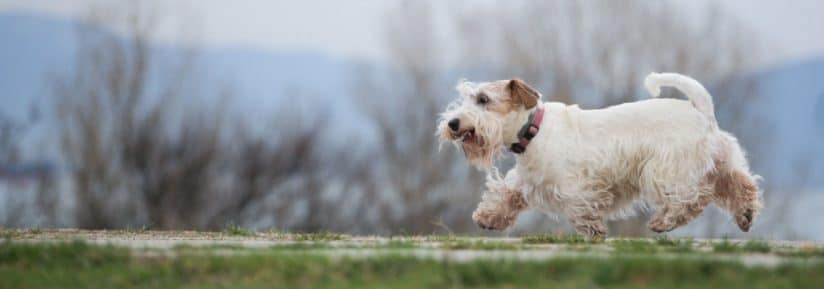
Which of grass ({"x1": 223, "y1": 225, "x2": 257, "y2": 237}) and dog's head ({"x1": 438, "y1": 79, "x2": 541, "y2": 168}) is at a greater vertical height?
dog's head ({"x1": 438, "y1": 79, "x2": 541, "y2": 168})

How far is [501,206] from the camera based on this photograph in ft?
36.6

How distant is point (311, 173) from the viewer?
123 ft

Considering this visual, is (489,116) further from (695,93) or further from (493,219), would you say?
(695,93)

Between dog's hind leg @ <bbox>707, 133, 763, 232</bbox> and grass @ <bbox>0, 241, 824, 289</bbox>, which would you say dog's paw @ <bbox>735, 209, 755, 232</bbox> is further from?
grass @ <bbox>0, 241, 824, 289</bbox>

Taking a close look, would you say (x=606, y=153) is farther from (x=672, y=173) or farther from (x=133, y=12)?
(x=133, y=12)

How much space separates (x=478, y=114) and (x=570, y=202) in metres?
1.11

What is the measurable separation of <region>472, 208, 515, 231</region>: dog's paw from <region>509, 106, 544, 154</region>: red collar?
0.64m

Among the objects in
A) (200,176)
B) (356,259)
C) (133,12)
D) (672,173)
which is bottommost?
(356,259)

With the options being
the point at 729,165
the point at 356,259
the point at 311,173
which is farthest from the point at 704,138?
the point at 311,173

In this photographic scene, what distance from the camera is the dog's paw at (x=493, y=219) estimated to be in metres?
11.1

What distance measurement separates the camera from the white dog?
10641mm

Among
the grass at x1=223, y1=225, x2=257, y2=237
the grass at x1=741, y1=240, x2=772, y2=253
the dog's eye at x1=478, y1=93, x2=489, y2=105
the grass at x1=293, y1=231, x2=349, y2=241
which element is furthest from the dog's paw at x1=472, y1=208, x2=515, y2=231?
the grass at x1=741, y1=240, x2=772, y2=253

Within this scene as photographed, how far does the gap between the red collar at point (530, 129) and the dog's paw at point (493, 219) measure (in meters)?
0.64

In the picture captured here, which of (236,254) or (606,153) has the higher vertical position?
(606,153)
